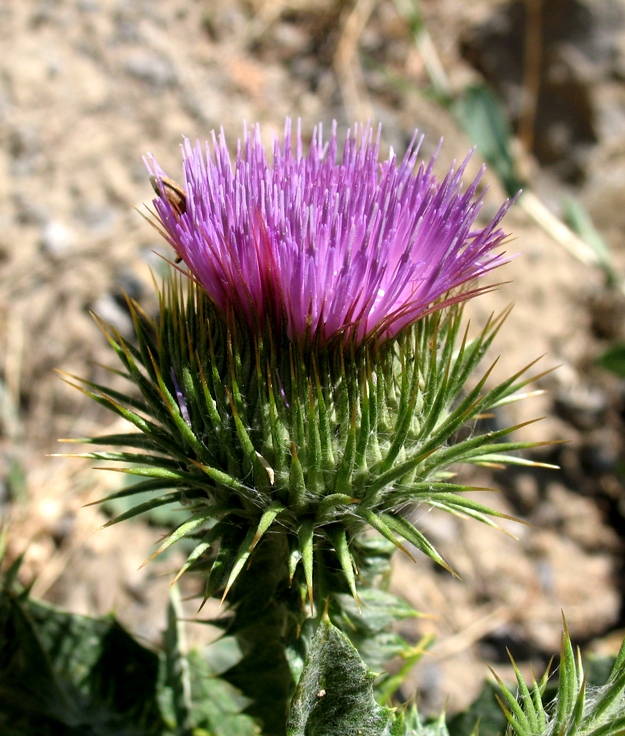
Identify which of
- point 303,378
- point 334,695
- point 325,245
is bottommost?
point 334,695

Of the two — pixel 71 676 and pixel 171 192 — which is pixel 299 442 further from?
pixel 71 676

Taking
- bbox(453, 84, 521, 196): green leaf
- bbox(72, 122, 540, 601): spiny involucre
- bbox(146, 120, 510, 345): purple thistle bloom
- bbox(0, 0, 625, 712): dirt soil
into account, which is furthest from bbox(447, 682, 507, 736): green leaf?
bbox(453, 84, 521, 196): green leaf

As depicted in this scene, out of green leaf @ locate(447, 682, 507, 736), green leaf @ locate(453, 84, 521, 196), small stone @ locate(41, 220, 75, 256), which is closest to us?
green leaf @ locate(447, 682, 507, 736)

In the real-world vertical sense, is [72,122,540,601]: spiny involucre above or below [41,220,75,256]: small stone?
below

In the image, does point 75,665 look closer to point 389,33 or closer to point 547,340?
point 547,340

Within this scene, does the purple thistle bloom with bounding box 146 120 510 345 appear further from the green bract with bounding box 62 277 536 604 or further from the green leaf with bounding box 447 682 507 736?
the green leaf with bounding box 447 682 507 736

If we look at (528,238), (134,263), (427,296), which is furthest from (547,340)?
(427,296)

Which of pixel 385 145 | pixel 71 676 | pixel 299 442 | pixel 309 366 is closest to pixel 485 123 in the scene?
pixel 385 145
